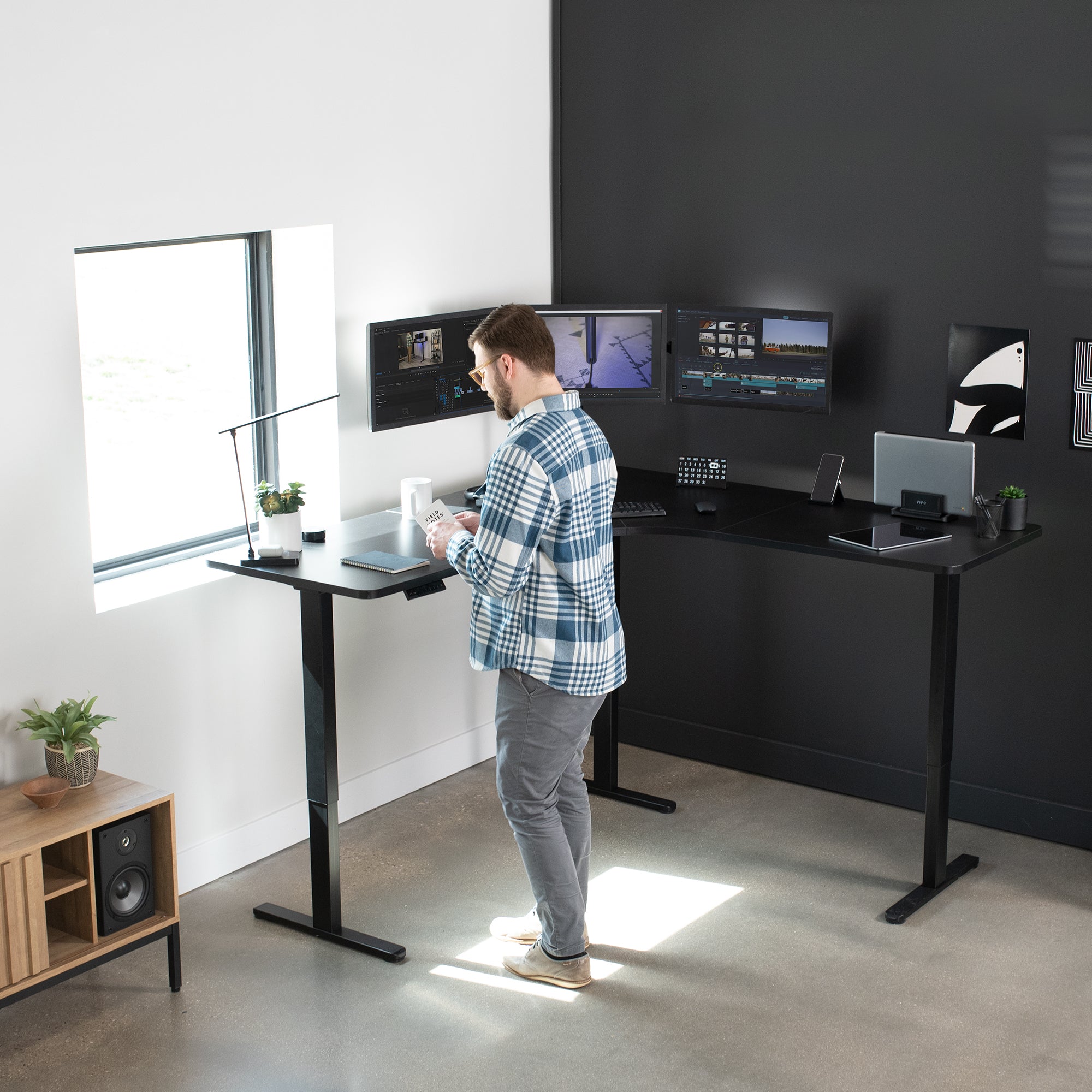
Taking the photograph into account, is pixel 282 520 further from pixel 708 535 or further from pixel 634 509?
pixel 708 535

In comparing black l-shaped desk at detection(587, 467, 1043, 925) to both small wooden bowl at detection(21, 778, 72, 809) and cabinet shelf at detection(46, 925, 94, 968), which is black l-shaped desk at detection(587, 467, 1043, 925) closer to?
small wooden bowl at detection(21, 778, 72, 809)

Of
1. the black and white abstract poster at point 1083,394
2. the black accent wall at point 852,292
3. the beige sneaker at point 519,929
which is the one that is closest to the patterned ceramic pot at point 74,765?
the beige sneaker at point 519,929

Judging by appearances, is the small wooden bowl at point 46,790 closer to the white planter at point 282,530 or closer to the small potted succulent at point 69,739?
the small potted succulent at point 69,739

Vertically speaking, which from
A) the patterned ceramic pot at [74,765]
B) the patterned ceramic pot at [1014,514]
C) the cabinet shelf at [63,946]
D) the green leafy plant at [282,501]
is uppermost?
the green leafy plant at [282,501]

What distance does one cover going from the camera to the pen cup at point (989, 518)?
416 cm

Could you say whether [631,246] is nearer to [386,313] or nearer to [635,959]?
[386,313]

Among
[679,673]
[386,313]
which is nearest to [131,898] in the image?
[386,313]

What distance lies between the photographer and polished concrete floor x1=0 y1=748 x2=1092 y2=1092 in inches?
134

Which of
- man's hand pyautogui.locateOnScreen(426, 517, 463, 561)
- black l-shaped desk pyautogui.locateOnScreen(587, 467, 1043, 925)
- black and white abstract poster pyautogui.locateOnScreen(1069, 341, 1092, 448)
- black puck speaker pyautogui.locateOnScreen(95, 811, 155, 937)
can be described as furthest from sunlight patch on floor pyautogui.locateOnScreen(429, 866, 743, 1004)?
black and white abstract poster pyautogui.locateOnScreen(1069, 341, 1092, 448)

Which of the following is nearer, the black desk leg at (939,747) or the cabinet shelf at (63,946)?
the cabinet shelf at (63,946)

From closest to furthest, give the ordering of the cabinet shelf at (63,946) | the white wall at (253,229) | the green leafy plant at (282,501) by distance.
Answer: the cabinet shelf at (63,946) < the white wall at (253,229) < the green leafy plant at (282,501)

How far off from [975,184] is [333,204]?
6.47 ft

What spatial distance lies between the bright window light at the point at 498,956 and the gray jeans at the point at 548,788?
121 millimetres

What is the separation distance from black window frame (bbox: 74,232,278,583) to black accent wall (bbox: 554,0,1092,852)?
50.3 inches
